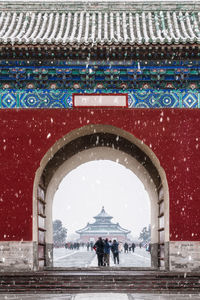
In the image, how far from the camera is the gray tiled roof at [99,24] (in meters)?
11.0

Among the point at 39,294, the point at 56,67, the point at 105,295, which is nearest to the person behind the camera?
the point at 105,295

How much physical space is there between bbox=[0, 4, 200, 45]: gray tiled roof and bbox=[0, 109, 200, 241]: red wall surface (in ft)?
5.27

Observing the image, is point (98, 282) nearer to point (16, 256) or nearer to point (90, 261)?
point (16, 256)

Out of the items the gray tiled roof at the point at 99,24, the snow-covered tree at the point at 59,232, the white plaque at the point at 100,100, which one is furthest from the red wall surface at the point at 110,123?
the snow-covered tree at the point at 59,232

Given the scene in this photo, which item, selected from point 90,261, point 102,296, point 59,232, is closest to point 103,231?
point 59,232

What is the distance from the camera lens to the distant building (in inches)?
2762

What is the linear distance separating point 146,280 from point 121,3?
7010 millimetres

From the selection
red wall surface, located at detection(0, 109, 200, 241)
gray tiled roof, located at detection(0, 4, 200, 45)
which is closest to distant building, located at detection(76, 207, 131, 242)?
gray tiled roof, located at detection(0, 4, 200, 45)

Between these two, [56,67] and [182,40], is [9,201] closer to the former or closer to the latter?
[56,67]

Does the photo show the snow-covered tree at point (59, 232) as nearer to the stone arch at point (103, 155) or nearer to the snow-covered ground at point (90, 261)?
A: the snow-covered ground at point (90, 261)

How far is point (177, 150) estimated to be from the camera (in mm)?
10180

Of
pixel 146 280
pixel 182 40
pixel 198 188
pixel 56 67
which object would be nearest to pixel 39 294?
pixel 146 280

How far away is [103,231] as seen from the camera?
7100 centimetres

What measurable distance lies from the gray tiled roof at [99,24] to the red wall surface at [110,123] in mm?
Result: 1607
